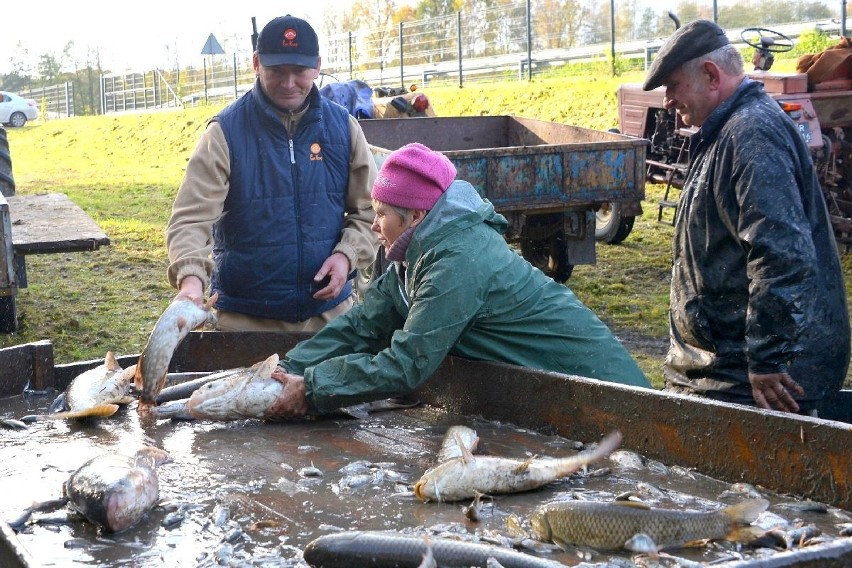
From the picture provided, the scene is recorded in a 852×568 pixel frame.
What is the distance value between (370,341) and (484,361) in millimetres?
585

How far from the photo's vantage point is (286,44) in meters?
5.14

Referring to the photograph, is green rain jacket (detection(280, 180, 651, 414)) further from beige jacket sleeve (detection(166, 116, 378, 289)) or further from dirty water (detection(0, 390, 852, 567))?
beige jacket sleeve (detection(166, 116, 378, 289))

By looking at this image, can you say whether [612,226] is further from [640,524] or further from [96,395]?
[640,524]

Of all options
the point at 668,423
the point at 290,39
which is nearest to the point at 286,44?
the point at 290,39

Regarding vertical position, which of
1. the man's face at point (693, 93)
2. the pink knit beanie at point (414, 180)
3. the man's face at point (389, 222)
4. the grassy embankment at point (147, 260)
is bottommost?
the grassy embankment at point (147, 260)

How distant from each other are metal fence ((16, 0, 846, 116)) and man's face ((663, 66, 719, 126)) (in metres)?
16.9

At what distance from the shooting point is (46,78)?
65438 millimetres

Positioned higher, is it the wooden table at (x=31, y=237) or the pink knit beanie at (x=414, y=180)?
the pink knit beanie at (x=414, y=180)

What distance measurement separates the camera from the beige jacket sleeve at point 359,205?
5.48 meters

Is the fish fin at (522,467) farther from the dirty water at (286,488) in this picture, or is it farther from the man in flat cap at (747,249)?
the man in flat cap at (747,249)

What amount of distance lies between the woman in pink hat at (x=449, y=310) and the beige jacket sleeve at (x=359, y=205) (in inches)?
39.4

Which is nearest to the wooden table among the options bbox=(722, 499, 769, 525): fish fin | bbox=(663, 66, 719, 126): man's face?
bbox=(663, 66, 719, 126): man's face

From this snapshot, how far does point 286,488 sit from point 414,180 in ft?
4.24

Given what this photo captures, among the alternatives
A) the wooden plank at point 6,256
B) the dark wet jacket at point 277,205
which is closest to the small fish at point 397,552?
the dark wet jacket at point 277,205
